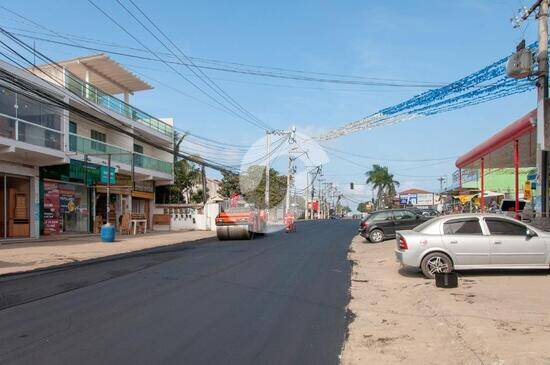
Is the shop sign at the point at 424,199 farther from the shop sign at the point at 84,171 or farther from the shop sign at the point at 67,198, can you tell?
the shop sign at the point at 67,198

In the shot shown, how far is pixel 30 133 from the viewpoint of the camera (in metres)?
24.9

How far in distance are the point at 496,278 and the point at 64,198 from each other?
24.1 metres

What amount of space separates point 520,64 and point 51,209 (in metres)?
22.7

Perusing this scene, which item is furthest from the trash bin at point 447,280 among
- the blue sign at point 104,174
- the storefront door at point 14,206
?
the blue sign at point 104,174

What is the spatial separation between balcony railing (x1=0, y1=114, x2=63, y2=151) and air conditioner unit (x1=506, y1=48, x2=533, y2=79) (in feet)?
64.6

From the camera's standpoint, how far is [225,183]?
66.9 m

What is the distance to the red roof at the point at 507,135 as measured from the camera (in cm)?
1852

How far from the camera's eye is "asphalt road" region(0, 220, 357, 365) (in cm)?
631

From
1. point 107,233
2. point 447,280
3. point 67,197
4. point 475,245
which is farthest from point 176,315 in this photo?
point 67,197

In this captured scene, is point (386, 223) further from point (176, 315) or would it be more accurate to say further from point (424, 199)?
point (424, 199)

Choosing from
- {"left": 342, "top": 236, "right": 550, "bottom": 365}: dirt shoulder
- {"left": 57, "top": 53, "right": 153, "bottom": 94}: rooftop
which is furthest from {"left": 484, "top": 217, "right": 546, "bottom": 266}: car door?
{"left": 57, "top": 53, "right": 153, "bottom": 94}: rooftop

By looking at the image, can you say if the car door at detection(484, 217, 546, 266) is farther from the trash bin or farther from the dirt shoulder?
the trash bin

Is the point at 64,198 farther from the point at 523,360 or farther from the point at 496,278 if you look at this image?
the point at 523,360

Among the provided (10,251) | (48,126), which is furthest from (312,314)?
(48,126)
